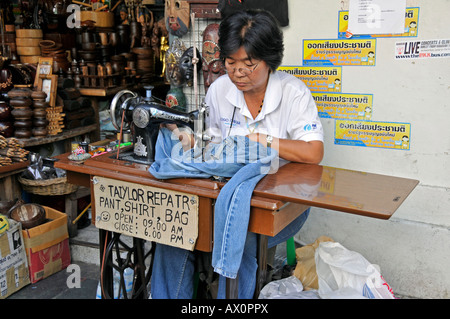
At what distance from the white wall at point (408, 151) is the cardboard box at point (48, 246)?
191 cm

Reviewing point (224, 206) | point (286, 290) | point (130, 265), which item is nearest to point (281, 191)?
point (224, 206)

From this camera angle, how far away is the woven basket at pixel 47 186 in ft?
11.2

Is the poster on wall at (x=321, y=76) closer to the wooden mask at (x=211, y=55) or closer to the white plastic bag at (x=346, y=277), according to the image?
the wooden mask at (x=211, y=55)

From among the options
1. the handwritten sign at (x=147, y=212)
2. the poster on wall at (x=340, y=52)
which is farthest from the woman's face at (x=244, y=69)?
the poster on wall at (x=340, y=52)

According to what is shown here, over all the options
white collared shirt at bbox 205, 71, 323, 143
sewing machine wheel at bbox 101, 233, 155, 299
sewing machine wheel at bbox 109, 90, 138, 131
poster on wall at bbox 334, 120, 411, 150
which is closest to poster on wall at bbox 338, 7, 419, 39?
poster on wall at bbox 334, 120, 411, 150

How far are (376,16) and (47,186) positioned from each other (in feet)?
8.20

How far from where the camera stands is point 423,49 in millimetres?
2609

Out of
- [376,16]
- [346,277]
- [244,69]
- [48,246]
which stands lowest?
[48,246]

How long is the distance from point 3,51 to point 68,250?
2.02 metres

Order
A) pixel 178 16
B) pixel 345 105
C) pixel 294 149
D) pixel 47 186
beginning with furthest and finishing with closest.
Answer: pixel 47 186
pixel 178 16
pixel 345 105
pixel 294 149

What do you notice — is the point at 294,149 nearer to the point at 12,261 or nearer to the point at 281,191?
the point at 281,191

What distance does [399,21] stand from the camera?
2.61 m

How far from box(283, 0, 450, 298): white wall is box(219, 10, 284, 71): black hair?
0.79 metres
